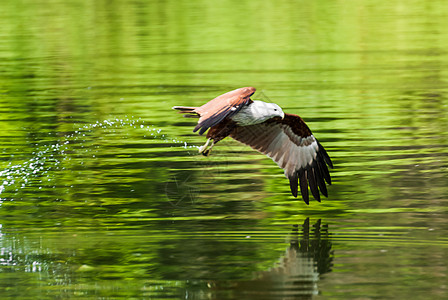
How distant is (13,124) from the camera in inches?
649

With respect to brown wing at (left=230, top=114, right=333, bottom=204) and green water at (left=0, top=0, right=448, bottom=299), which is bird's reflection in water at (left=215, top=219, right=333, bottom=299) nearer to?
green water at (left=0, top=0, right=448, bottom=299)

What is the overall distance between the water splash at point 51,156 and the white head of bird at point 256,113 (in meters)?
3.71

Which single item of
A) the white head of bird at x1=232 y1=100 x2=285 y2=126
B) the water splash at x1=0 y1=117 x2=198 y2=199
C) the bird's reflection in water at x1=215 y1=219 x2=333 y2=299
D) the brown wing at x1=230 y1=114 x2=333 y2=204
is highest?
the white head of bird at x1=232 y1=100 x2=285 y2=126

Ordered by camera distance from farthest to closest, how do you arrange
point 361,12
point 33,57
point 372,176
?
point 361,12
point 33,57
point 372,176

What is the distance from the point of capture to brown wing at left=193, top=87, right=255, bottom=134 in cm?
838

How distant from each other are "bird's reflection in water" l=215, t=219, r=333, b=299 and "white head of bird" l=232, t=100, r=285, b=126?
3.93 ft

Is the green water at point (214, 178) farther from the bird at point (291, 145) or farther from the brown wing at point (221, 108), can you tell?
the brown wing at point (221, 108)

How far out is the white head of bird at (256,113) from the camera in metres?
9.11

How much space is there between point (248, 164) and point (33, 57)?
14369 millimetres

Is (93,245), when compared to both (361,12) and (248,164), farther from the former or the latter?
(361,12)

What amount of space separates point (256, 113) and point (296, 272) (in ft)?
4.95

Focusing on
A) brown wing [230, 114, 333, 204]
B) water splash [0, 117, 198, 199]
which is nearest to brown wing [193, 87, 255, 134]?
brown wing [230, 114, 333, 204]

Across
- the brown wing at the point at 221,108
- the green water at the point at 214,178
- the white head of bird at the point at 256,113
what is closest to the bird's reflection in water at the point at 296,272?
the green water at the point at 214,178

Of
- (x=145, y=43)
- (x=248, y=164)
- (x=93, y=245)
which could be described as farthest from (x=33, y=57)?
(x=93, y=245)
